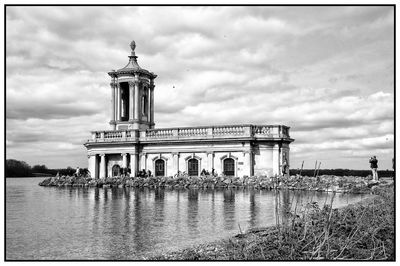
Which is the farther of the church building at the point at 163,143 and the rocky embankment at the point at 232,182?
the church building at the point at 163,143

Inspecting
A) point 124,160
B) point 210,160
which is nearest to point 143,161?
point 124,160

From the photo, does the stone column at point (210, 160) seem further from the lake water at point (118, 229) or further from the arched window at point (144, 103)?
the lake water at point (118, 229)

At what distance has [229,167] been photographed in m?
38.5

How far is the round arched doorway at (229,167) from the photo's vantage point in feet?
126

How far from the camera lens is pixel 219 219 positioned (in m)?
14.6

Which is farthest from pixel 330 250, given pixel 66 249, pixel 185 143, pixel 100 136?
pixel 100 136

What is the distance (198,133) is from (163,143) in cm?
331

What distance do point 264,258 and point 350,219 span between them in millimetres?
3166

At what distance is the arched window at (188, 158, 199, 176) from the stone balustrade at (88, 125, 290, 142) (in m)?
2.05

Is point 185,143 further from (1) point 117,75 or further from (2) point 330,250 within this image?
(2) point 330,250

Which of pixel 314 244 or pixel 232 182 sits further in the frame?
pixel 232 182

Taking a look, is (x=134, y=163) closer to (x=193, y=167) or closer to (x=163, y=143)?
(x=163, y=143)

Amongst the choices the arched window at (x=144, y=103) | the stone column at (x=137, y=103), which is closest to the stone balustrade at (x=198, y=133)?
the stone column at (x=137, y=103)

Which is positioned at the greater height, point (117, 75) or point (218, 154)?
point (117, 75)
